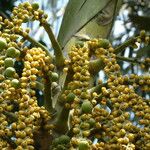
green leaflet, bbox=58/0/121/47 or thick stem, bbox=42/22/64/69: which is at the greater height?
green leaflet, bbox=58/0/121/47

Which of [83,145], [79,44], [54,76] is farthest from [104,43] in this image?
[83,145]

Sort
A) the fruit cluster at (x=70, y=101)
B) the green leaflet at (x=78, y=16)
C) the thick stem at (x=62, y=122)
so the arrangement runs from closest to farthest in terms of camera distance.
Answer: the fruit cluster at (x=70, y=101), the thick stem at (x=62, y=122), the green leaflet at (x=78, y=16)

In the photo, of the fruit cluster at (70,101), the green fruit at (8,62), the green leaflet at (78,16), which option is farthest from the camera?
the green leaflet at (78,16)

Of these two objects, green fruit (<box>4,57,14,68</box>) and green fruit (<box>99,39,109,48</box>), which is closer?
green fruit (<box>4,57,14,68</box>)

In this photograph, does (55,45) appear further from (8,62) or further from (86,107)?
(86,107)

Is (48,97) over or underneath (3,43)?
underneath

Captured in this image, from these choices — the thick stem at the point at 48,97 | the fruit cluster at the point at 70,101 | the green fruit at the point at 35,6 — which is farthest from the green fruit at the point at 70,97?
the green fruit at the point at 35,6

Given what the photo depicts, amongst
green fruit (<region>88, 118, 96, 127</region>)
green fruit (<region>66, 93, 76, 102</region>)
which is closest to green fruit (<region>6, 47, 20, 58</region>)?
green fruit (<region>66, 93, 76, 102</region>)

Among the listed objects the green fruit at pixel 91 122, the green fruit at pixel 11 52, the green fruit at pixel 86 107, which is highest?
the green fruit at pixel 11 52

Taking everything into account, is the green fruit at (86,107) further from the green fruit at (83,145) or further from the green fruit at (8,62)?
the green fruit at (8,62)

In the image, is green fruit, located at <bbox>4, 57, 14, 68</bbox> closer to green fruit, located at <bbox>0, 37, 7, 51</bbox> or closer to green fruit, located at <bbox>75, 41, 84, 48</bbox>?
green fruit, located at <bbox>0, 37, 7, 51</bbox>

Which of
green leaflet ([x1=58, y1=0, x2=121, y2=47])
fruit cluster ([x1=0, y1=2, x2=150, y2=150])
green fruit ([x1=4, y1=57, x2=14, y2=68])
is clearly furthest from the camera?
green leaflet ([x1=58, y1=0, x2=121, y2=47])

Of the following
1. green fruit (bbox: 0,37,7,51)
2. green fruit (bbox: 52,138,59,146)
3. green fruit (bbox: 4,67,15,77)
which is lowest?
green fruit (bbox: 52,138,59,146)
